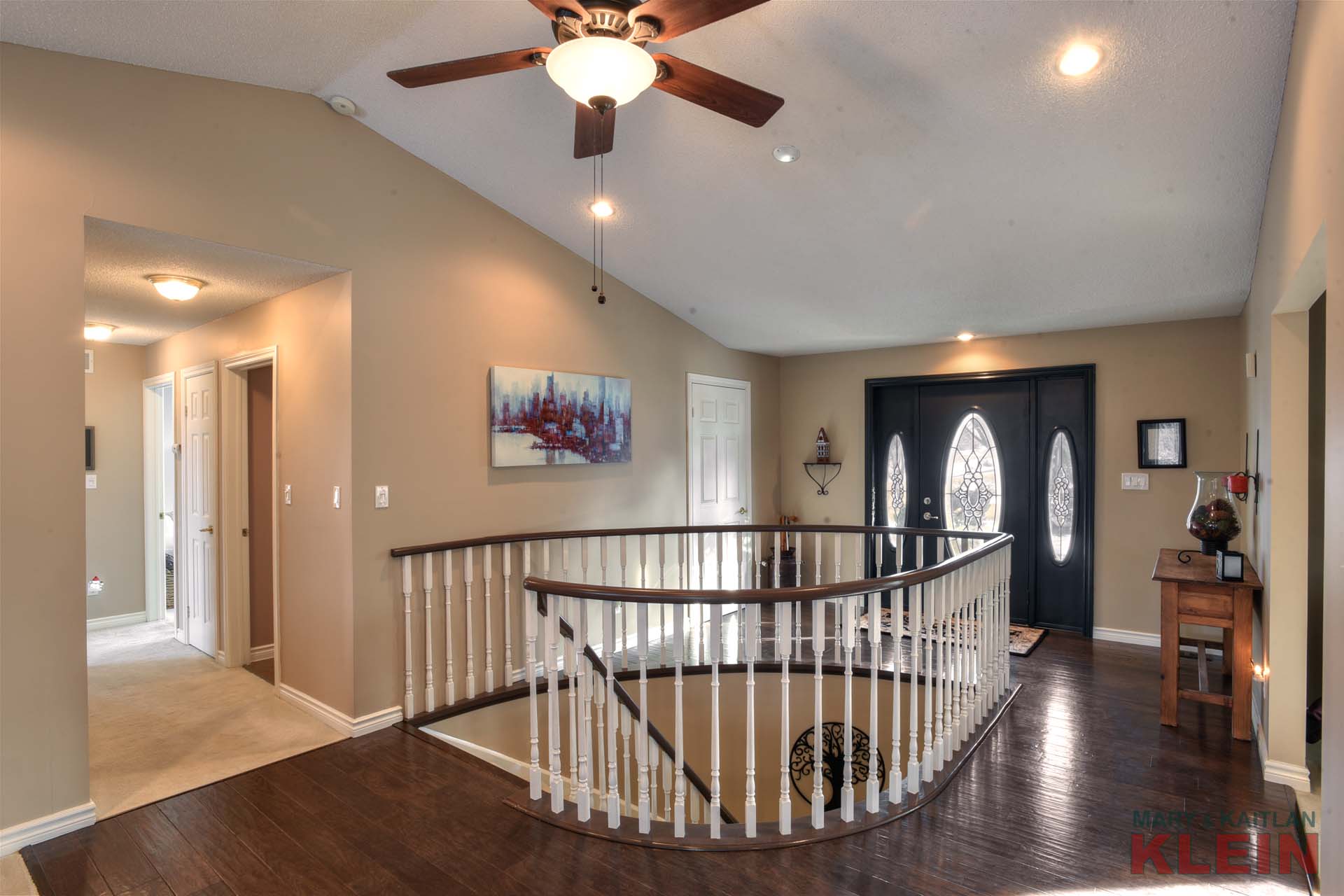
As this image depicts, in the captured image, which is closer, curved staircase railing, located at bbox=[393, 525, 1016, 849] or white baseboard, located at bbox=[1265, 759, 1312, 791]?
curved staircase railing, located at bbox=[393, 525, 1016, 849]

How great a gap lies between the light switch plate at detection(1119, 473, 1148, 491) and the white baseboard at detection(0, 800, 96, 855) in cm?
609

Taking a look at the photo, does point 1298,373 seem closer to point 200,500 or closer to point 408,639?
point 408,639

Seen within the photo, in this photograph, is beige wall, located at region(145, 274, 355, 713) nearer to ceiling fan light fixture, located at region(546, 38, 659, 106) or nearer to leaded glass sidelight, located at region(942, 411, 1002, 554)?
ceiling fan light fixture, located at region(546, 38, 659, 106)

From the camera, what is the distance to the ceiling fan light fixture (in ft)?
6.08

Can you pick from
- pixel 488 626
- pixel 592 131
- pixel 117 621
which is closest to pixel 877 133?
pixel 592 131

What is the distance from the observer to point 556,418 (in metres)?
4.49

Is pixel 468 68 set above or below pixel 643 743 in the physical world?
above

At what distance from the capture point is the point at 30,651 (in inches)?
101

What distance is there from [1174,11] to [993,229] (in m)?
1.52

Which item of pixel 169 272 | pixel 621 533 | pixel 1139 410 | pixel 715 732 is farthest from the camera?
pixel 1139 410

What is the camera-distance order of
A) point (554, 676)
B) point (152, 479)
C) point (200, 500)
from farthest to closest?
point (152, 479)
point (200, 500)
point (554, 676)

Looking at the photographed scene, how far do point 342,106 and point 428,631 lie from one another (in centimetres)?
264

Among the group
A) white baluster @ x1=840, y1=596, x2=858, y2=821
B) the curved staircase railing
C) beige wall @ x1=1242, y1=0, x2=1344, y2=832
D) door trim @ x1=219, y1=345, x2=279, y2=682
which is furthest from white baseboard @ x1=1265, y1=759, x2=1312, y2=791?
door trim @ x1=219, y1=345, x2=279, y2=682

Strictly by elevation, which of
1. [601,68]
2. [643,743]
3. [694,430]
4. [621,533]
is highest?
[601,68]
